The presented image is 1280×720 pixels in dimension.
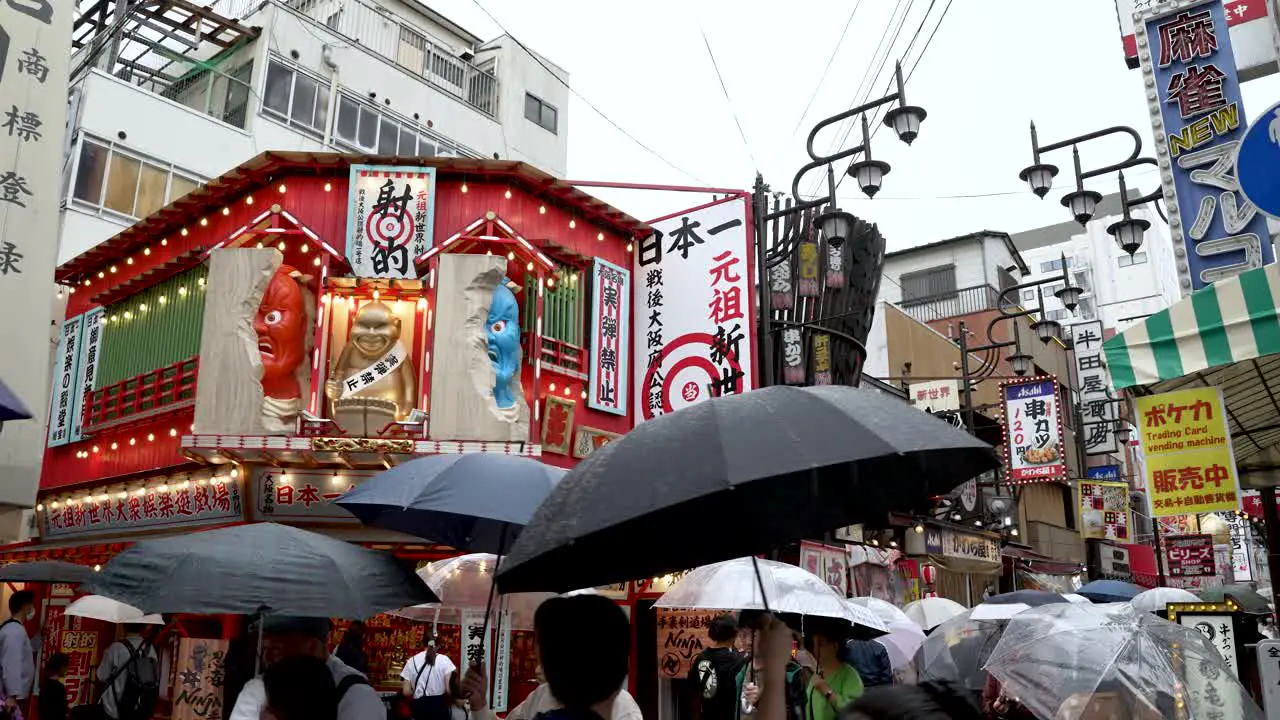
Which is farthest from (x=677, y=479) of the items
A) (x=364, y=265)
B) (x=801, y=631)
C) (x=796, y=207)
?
(x=796, y=207)

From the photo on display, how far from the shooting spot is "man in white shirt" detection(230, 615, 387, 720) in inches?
200

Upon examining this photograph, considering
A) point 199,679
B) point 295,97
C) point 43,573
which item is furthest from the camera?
point 295,97

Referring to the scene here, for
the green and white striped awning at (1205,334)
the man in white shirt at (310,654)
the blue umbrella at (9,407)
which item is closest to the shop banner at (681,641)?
the green and white striped awning at (1205,334)

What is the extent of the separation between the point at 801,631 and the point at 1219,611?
149 inches

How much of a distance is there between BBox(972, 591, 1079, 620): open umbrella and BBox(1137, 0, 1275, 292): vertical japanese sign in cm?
428

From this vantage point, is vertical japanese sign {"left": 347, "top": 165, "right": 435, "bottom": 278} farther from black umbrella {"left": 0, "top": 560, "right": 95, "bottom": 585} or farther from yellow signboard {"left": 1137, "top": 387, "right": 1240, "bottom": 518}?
yellow signboard {"left": 1137, "top": 387, "right": 1240, "bottom": 518}

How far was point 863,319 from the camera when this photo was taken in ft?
68.3

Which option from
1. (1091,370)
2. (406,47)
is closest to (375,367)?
(406,47)

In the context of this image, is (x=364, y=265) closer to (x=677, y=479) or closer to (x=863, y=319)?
(x=863, y=319)

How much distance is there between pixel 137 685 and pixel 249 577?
689 cm

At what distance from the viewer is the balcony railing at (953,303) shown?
37438mm

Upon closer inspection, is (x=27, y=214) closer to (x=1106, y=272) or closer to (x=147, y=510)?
(x=147, y=510)

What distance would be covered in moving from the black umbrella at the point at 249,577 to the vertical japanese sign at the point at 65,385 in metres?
14.3

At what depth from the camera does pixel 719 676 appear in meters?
8.19
